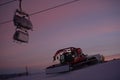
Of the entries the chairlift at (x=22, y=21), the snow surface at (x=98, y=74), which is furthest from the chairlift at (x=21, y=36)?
the snow surface at (x=98, y=74)

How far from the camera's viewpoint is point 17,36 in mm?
10289

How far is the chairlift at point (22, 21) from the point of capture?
398 inches

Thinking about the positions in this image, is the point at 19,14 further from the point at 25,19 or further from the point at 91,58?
the point at 91,58

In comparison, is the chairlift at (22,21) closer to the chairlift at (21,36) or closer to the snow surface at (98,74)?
the chairlift at (21,36)

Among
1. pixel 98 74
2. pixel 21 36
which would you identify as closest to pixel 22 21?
pixel 21 36

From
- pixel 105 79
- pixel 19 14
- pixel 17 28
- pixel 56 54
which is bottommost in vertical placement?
pixel 105 79

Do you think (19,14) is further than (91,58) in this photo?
No

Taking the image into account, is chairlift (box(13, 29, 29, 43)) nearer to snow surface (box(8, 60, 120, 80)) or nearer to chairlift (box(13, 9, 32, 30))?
chairlift (box(13, 9, 32, 30))

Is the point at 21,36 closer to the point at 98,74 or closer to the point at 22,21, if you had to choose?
the point at 22,21

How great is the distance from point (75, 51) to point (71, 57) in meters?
0.72

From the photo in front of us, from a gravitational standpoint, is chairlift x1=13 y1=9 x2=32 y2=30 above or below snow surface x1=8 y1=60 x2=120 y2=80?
above

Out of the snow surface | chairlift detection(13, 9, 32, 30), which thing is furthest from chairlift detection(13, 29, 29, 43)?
the snow surface

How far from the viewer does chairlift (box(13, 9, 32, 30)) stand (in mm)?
10109

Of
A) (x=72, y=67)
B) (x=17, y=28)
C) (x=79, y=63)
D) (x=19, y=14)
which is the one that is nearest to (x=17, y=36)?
(x=17, y=28)
